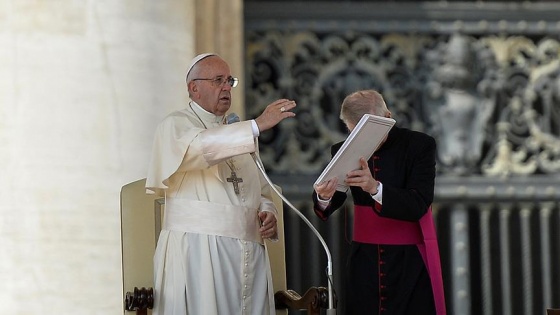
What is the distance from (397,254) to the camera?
4812 mm

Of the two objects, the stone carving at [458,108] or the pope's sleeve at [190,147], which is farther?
the stone carving at [458,108]

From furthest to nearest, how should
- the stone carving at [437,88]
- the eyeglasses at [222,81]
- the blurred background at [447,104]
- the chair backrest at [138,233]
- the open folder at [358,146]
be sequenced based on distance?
the stone carving at [437,88] < the blurred background at [447,104] < the chair backrest at [138,233] < the eyeglasses at [222,81] < the open folder at [358,146]

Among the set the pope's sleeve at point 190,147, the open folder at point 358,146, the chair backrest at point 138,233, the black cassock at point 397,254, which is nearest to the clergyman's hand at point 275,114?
the pope's sleeve at point 190,147

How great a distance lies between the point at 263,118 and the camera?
457cm

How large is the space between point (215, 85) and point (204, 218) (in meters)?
0.40

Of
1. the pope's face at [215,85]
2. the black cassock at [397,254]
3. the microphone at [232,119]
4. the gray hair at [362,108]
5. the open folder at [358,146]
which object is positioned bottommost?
the black cassock at [397,254]

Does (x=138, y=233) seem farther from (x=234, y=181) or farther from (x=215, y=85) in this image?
(x=215, y=85)

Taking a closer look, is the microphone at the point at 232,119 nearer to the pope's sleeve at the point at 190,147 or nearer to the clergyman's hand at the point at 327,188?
the pope's sleeve at the point at 190,147

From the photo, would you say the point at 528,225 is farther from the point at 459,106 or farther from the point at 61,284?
the point at 61,284

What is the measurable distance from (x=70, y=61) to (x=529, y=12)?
2.24m

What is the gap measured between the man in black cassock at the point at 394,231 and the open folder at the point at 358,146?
3.0 inches

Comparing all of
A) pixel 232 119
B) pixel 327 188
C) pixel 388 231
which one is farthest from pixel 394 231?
pixel 232 119

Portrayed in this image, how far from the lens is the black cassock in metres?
4.79

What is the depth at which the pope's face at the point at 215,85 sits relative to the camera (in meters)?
4.75
